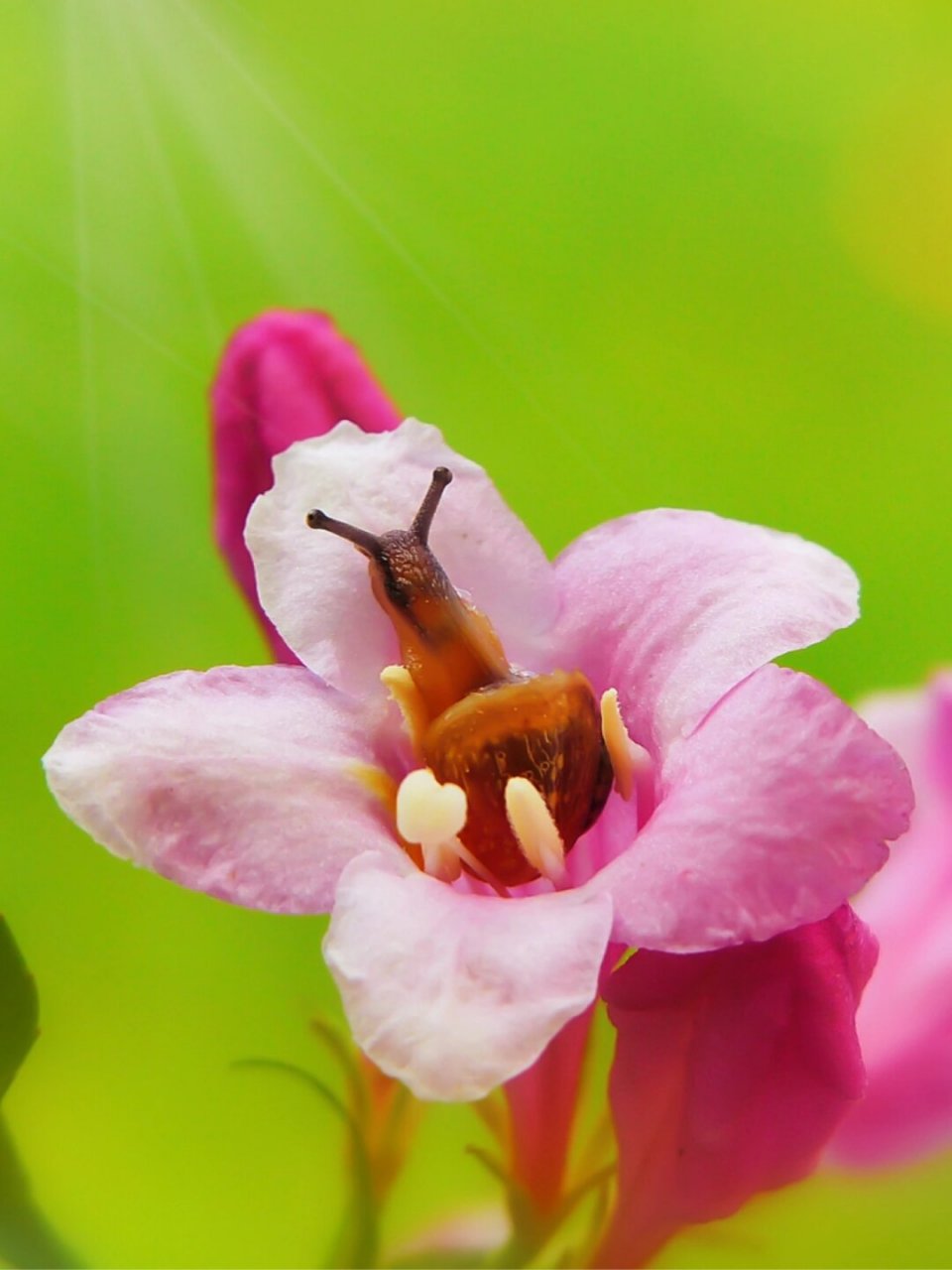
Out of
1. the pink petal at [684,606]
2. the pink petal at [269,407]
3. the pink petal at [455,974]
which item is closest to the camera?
the pink petal at [455,974]

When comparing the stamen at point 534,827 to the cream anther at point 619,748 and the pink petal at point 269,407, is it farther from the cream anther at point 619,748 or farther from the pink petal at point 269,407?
the pink petal at point 269,407

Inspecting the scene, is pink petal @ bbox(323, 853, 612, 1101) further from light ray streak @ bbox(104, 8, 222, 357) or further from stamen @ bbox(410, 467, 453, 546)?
light ray streak @ bbox(104, 8, 222, 357)

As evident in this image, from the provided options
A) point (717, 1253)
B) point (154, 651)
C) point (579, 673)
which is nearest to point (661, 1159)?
point (717, 1253)

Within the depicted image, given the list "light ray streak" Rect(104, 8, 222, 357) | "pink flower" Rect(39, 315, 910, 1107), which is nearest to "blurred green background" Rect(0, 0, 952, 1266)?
"light ray streak" Rect(104, 8, 222, 357)

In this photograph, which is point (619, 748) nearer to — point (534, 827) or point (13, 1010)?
point (534, 827)

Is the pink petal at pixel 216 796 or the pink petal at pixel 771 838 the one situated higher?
the pink petal at pixel 216 796

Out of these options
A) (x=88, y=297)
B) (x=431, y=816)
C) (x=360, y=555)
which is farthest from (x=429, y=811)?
(x=88, y=297)

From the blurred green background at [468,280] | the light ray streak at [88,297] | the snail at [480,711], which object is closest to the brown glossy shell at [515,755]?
the snail at [480,711]

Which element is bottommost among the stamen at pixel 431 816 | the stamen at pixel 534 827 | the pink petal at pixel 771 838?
the pink petal at pixel 771 838

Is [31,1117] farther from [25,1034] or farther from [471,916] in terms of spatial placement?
[471,916]
